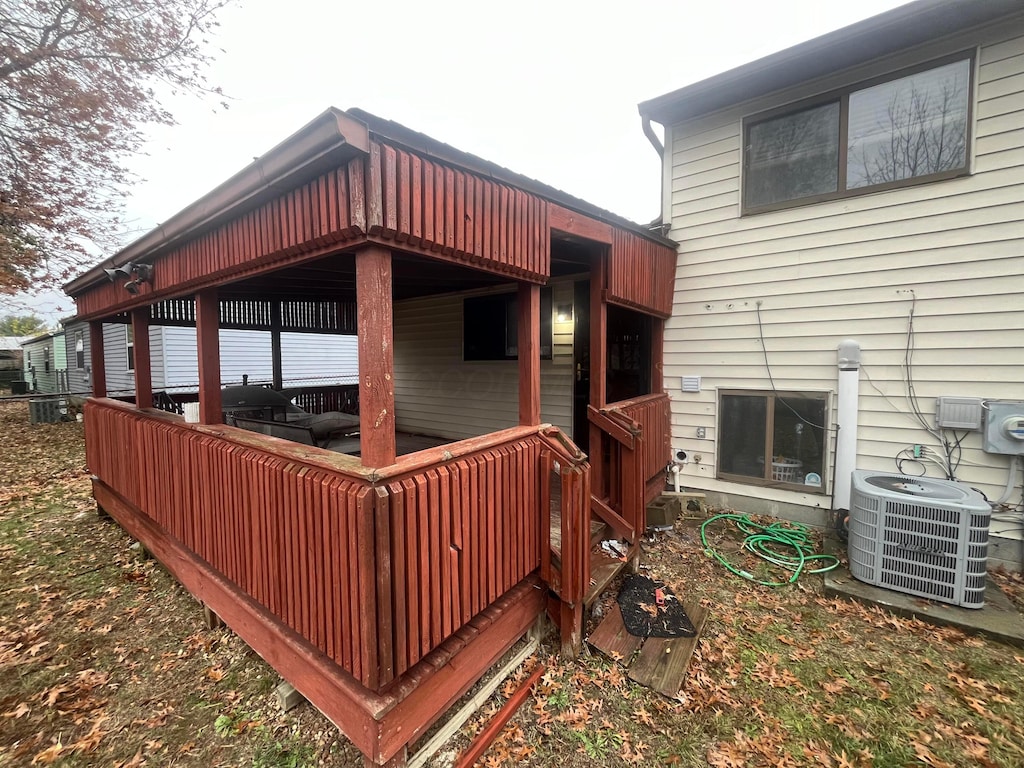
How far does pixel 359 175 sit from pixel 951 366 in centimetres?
563

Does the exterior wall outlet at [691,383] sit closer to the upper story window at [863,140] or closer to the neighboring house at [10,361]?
the upper story window at [863,140]

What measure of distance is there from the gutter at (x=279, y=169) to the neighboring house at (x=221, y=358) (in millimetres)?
9318

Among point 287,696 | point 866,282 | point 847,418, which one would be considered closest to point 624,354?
point 847,418

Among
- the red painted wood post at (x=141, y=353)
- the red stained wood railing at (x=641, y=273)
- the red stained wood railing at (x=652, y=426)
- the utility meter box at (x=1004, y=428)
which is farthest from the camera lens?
the red stained wood railing at (x=652, y=426)

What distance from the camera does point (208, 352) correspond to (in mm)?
3180

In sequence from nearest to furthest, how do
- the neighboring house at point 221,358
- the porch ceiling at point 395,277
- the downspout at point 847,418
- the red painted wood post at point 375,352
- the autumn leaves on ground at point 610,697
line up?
the red painted wood post at point 375,352
the autumn leaves on ground at point 610,697
the porch ceiling at point 395,277
the downspout at point 847,418
the neighboring house at point 221,358

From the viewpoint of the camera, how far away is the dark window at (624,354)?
20.7 ft

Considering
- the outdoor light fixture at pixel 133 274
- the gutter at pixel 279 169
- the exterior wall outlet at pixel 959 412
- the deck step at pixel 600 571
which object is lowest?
the deck step at pixel 600 571

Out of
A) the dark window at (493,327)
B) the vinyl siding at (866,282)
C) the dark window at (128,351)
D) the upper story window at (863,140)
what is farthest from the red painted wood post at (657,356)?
the dark window at (128,351)

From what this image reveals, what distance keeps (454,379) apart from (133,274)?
4508 millimetres

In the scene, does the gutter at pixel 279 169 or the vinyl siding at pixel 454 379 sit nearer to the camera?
the gutter at pixel 279 169

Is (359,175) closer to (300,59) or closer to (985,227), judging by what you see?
(985,227)

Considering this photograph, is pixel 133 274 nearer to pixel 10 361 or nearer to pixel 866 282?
pixel 866 282

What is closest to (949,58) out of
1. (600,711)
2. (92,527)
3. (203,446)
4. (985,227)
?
(985,227)
